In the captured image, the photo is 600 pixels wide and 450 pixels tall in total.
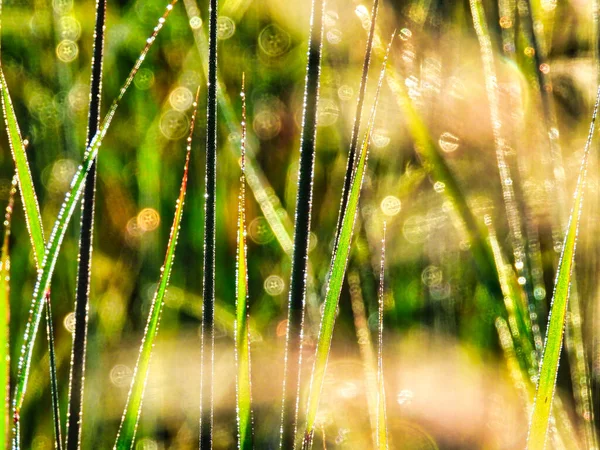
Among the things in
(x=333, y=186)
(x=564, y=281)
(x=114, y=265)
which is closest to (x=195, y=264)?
(x=114, y=265)

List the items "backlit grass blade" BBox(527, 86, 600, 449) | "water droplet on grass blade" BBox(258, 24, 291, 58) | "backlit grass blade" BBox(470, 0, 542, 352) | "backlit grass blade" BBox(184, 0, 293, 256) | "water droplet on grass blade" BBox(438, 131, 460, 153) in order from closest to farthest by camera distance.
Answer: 1. "backlit grass blade" BBox(527, 86, 600, 449)
2. "backlit grass blade" BBox(470, 0, 542, 352)
3. "backlit grass blade" BBox(184, 0, 293, 256)
4. "water droplet on grass blade" BBox(438, 131, 460, 153)
5. "water droplet on grass blade" BBox(258, 24, 291, 58)

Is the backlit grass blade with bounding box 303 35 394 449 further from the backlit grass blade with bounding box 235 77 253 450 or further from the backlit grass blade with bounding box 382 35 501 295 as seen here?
the backlit grass blade with bounding box 382 35 501 295

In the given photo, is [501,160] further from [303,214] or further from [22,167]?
[22,167]

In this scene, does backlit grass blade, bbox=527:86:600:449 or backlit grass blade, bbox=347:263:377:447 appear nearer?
backlit grass blade, bbox=527:86:600:449

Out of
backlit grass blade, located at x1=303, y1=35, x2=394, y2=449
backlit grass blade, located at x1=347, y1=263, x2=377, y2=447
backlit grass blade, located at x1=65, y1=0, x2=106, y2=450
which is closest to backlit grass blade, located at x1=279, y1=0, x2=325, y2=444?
backlit grass blade, located at x1=303, y1=35, x2=394, y2=449

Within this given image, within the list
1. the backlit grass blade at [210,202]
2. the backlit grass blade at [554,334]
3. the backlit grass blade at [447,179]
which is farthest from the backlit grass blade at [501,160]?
the backlit grass blade at [210,202]

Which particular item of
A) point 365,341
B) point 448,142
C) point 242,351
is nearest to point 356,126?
point 242,351

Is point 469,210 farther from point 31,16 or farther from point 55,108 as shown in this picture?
point 31,16

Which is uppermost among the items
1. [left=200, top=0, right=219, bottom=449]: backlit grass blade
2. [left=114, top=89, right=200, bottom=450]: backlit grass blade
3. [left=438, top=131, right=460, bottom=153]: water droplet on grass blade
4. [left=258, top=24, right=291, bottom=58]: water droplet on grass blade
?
[left=258, top=24, right=291, bottom=58]: water droplet on grass blade

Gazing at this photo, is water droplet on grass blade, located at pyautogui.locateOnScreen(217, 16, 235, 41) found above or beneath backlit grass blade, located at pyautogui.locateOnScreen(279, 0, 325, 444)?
above
